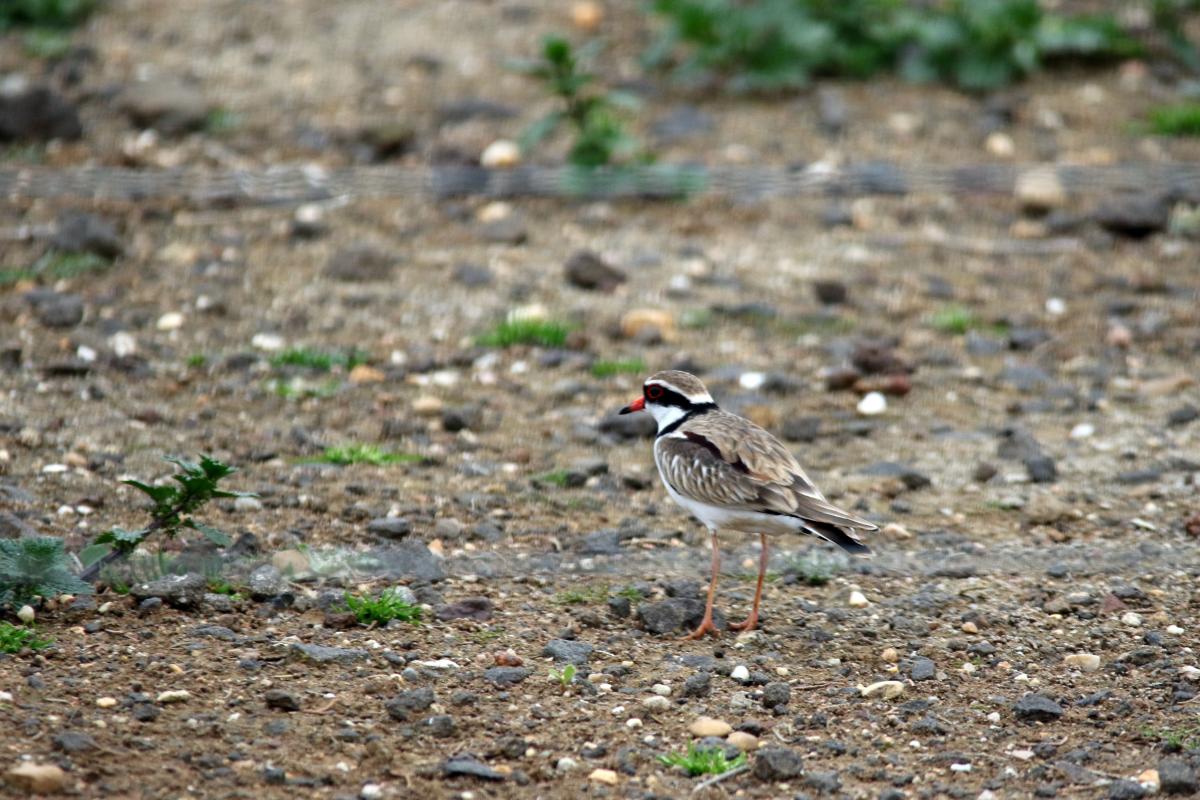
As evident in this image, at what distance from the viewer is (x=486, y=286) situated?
9664 millimetres

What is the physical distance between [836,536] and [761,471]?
0.47 m

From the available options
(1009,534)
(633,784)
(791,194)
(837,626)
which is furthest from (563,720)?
(791,194)

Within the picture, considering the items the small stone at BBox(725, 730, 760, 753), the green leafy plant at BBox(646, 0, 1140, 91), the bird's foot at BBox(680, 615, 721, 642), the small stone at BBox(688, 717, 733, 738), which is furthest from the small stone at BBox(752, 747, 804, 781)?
the green leafy plant at BBox(646, 0, 1140, 91)

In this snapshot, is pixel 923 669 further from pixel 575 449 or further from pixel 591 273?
pixel 591 273

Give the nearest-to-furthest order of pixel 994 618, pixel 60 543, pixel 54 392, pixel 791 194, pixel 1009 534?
pixel 60 543
pixel 994 618
pixel 1009 534
pixel 54 392
pixel 791 194

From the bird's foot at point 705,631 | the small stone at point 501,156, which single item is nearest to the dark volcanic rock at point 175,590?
the bird's foot at point 705,631

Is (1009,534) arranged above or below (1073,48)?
below

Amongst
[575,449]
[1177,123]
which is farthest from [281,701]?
[1177,123]

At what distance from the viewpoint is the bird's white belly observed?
630cm

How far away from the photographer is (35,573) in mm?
5699

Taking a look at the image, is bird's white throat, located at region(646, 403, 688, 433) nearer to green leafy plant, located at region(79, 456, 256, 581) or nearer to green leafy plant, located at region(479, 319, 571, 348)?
green leafy plant, located at region(479, 319, 571, 348)

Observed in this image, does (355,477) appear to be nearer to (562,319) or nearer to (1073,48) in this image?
(562,319)

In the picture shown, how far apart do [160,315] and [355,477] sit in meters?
2.34

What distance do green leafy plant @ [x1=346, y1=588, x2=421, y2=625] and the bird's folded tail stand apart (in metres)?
1.60
